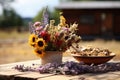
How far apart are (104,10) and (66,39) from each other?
23.1 metres

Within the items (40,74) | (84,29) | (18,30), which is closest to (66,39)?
A: (40,74)

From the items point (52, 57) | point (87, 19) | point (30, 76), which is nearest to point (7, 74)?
point (30, 76)

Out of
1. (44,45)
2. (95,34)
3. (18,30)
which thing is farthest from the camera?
(18,30)

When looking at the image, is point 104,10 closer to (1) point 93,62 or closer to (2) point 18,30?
(2) point 18,30

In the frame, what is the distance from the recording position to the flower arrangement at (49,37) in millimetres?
4250

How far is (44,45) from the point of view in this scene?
13.9ft

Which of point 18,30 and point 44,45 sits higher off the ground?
point 18,30

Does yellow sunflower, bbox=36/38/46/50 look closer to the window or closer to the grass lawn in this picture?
the grass lawn

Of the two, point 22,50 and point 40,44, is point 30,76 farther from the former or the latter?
point 22,50

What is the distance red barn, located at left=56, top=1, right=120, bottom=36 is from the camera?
87.7 ft

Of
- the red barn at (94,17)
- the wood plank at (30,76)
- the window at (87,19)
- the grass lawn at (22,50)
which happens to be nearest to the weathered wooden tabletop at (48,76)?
the wood plank at (30,76)

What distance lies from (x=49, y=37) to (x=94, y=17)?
2311 centimetres

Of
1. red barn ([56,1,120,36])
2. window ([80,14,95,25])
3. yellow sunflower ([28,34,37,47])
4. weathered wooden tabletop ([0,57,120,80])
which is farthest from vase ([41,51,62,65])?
window ([80,14,95,25])

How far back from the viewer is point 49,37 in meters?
4.26
